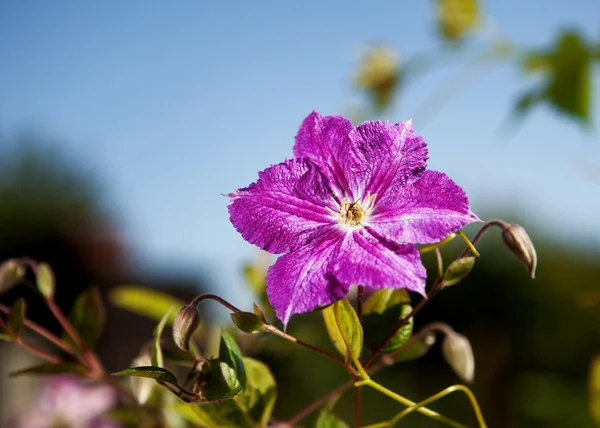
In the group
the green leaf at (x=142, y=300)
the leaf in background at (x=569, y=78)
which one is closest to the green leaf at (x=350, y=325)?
the green leaf at (x=142, y=300)

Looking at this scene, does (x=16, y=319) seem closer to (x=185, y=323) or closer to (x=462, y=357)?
(x=185, y=323)

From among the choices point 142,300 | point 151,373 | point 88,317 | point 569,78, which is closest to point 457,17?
point 569,78

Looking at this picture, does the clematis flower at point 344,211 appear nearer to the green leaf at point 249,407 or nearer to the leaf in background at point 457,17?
the green leaf at point 249,407

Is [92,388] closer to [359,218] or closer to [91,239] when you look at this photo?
[359,218]

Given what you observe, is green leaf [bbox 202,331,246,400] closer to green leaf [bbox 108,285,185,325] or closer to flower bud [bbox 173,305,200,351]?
flower bud [bbox 173,305,200,351]

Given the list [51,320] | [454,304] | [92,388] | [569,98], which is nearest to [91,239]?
[51,320]

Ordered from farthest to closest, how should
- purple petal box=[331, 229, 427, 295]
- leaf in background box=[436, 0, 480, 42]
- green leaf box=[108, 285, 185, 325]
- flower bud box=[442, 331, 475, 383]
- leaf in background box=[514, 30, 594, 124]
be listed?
leaf in background box=[436, 0, 480, 42]
leaf in background box=[514, 30, 594, 124]
green leaf box=[108, 285, 185, 325]
flower bud box=[442, 331, 475, 383]
purple petal box=[331, 229, 427, 295]

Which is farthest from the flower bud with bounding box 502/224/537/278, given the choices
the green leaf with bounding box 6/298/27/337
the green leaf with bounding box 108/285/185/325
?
the green leaf with bounding box 108/285/185/325
